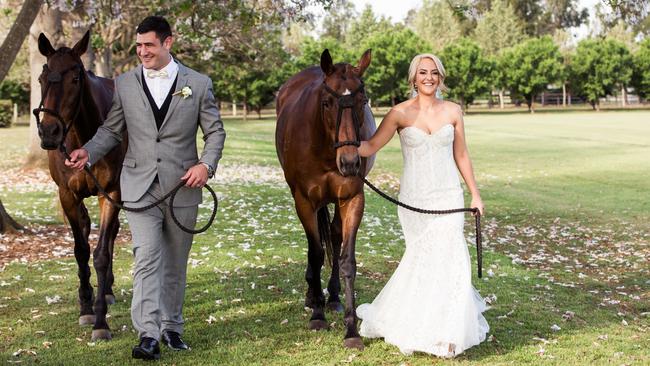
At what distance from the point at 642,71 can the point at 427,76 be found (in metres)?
85.5

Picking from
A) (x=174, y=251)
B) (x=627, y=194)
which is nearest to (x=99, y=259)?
(x=174, y=251)

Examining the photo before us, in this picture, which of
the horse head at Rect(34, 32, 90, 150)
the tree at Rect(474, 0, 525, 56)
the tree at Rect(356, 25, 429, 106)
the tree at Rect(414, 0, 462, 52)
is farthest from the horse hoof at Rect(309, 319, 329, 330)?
the tree at Rect(474, 0, 525, 56)

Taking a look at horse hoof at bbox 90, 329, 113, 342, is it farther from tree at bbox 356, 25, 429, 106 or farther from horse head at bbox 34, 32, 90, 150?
tree at bbox 356, 25, 429, 106

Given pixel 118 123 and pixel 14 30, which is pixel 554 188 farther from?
pixel 118 123

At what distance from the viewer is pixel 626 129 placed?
46406 millimetres

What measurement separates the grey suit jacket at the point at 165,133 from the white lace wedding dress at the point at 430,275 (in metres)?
1.70

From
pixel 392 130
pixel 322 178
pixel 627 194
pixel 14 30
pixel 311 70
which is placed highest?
pixel 14 30

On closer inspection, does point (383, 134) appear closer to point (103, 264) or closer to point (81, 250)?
point (103, 264)

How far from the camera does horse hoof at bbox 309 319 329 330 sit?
272 inches

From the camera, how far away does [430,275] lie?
6301 mm

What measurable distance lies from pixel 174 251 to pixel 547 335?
3411 millimetres

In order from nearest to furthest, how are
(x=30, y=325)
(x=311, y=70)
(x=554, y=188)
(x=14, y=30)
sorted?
(x=30, y=325) < (x=311, y=70) < (x=14, y=30) < (x=554, y=188)

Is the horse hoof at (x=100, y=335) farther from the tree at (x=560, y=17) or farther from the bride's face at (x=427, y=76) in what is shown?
the tree at (x=560, y=17)

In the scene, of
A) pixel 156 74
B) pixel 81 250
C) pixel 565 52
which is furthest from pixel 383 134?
pixel 565 52
